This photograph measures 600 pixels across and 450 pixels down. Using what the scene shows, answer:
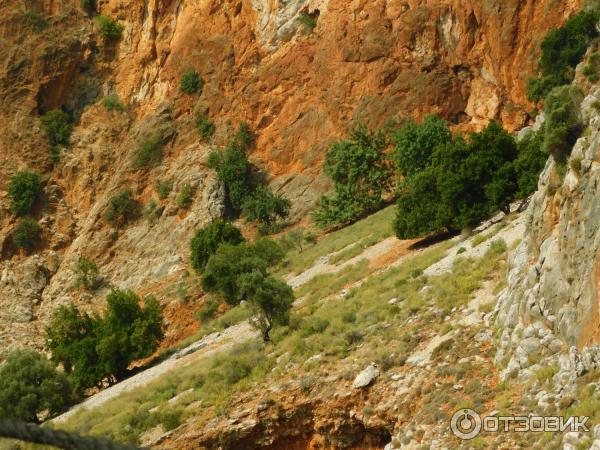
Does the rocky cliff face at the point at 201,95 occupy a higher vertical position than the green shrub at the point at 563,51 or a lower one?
higher

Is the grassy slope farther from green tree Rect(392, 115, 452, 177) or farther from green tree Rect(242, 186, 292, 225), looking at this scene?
green tree Rect(242, 186, 292, 225)

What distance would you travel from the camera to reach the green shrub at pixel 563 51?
128ft

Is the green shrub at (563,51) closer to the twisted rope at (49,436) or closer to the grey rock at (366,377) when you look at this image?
the grey rock at (366,377)

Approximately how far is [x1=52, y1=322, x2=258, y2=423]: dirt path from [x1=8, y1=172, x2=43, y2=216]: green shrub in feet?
74.5

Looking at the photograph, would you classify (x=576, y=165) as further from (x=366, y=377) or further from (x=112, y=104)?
(x=112, y=104)

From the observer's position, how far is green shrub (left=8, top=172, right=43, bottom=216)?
5200 centimetres

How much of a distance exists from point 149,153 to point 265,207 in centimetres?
965

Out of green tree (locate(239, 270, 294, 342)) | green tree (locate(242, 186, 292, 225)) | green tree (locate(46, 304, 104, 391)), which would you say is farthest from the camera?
green tree (locate(242, 186, 292, 225))

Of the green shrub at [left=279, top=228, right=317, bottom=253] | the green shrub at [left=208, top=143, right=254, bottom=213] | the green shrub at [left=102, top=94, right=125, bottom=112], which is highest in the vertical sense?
the green shrub at [left=102, top=94, right=125, bottom=112]

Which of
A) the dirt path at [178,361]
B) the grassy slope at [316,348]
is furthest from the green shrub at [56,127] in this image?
the grassy slope at [316,348]

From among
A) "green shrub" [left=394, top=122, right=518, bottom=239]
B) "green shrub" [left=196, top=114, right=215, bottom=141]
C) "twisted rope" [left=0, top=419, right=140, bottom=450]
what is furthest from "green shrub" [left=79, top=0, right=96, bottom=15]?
"twisted rope" [left=0, top=419, right=140, bottom=450]

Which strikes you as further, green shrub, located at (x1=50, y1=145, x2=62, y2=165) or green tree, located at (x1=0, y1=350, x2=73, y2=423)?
green shrub, located at (x1=50, y1=145, x2=62, y2=165)

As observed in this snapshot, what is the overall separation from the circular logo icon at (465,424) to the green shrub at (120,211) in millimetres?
38437

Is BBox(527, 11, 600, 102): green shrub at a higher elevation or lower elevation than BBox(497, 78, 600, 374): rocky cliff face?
higher
